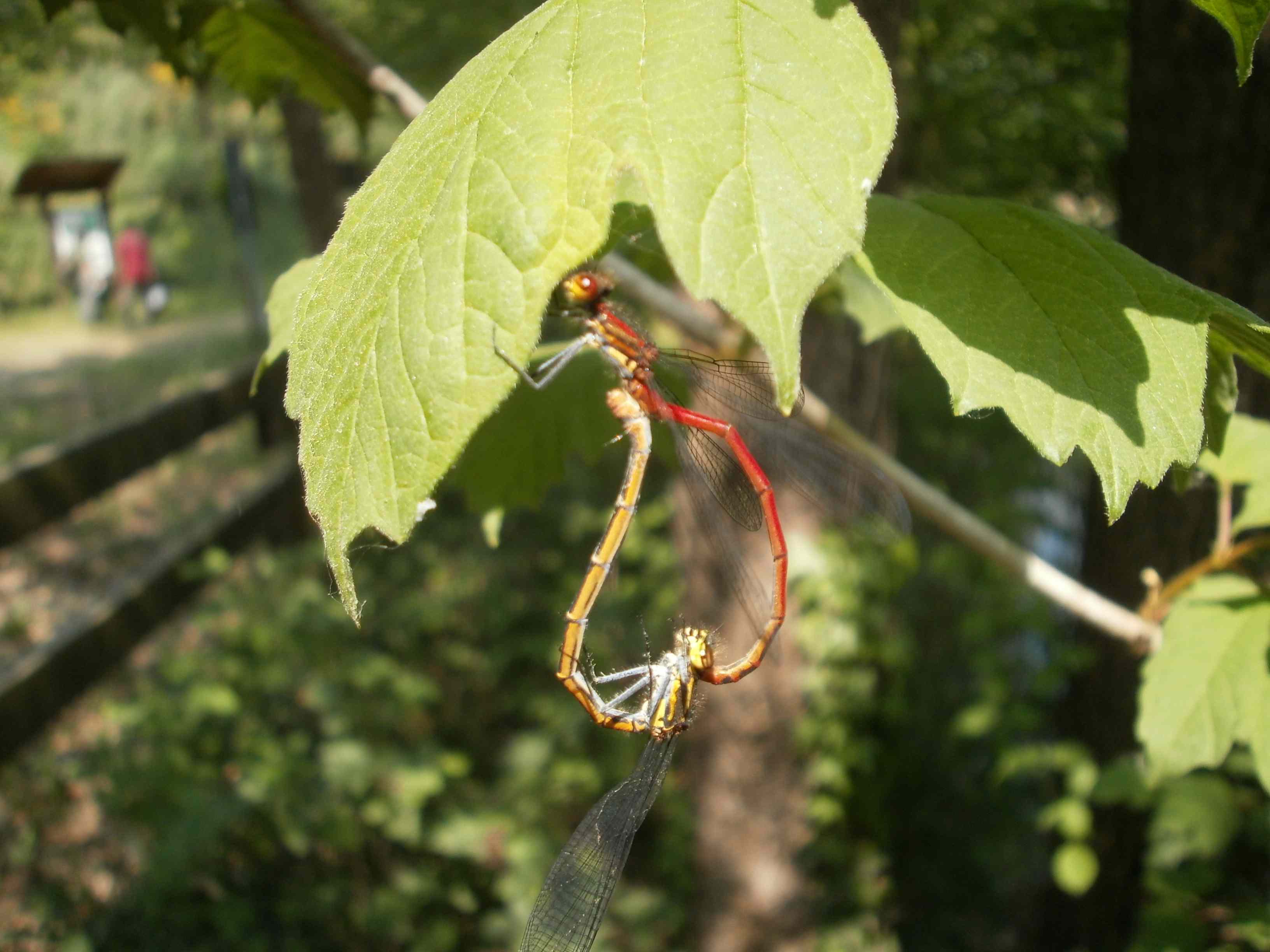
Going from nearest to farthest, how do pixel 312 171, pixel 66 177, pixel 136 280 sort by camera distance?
1. pixel 66 177
2. pixel 312 171
3. pixel 136 280

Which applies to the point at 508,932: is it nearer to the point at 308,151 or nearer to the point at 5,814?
the point at 5,814

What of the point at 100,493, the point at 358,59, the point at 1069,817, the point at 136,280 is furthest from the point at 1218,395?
the point at 136,280

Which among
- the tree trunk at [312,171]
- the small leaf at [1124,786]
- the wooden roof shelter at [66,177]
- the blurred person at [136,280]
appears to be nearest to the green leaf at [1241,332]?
the small leaf at [1124,786]

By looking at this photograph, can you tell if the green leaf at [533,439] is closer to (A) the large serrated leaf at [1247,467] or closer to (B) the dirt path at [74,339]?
(A) the large serrated leaf at [1247,467]

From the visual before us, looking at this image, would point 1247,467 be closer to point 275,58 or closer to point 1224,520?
point 1224,520

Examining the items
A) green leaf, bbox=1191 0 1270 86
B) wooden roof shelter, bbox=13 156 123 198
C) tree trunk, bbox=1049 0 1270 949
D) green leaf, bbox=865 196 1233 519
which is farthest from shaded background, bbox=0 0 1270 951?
green leaf, bbox=1191 0 1270 86

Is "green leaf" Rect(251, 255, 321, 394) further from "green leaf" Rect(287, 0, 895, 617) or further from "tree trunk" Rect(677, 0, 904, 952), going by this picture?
"tree trunk" Rect(677, 0, 904, 952)
